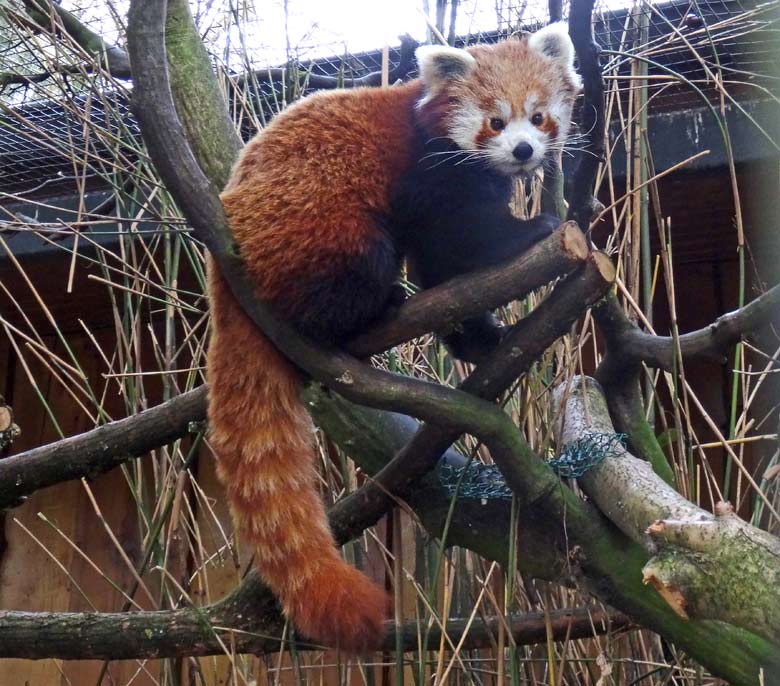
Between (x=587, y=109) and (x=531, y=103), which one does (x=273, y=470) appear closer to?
(x=587, y=109)

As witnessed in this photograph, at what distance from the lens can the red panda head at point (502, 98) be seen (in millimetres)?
2309

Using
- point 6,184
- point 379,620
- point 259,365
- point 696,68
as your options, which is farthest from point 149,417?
point 696,68

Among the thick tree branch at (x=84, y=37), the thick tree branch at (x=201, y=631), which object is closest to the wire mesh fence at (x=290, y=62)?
the thick tree branch at (x=84, y=37)

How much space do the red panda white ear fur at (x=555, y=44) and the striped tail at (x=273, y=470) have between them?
106 cm

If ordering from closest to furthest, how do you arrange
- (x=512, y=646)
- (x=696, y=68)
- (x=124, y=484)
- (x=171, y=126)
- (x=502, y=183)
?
(x=171, y=126)
(x=512, y=646)
(x=502, y=183)
(x=696, y=68)
(x=124, y=484)

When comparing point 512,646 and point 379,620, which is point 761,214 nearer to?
point 512,646

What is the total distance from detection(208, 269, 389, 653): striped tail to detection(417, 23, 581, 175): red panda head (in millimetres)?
717

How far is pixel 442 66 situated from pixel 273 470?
1123 millimetres

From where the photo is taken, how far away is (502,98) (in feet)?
7.82

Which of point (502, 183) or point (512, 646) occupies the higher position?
point (502, 183)

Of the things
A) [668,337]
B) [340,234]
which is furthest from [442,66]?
[668,337]

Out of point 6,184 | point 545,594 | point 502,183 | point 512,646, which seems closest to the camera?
point 512,646

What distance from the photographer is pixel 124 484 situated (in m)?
4.20

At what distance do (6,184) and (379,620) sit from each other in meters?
2.78
